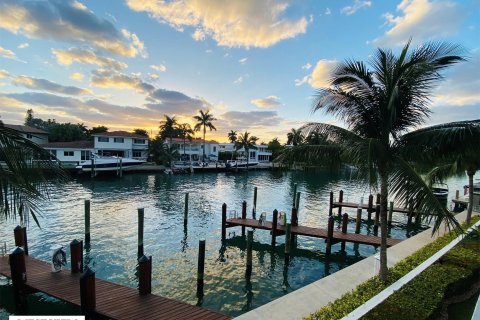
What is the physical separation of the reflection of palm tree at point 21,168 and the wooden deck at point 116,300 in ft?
14.4

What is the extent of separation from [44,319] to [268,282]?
991cm

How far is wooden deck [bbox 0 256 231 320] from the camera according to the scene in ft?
32.0

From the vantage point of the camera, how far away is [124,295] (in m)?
10.9

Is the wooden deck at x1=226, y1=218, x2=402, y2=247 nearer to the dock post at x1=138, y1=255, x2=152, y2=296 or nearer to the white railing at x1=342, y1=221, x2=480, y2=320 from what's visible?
the white railing at x1=342, y1=221, x2=480, y2=320

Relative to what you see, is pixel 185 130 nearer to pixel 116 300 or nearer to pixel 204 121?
pixel 204 121

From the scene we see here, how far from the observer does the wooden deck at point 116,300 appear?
9.75 metres

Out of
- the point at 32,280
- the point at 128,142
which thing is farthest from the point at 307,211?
the point at 128,142

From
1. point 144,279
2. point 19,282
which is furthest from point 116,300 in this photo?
point 19,282

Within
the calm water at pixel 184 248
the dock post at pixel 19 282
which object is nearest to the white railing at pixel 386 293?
the calm water at pixel 184 248

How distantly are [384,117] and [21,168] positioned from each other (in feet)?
33.5

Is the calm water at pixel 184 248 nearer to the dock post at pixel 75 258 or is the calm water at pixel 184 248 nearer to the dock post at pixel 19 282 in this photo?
the dock post at pixel 19 282

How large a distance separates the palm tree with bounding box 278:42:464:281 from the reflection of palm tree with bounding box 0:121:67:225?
733 centimetres

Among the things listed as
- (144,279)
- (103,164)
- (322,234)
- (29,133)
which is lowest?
(322,234)

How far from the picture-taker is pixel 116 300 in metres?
10.5
